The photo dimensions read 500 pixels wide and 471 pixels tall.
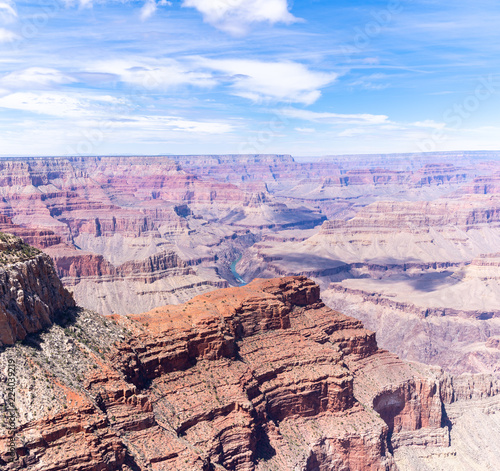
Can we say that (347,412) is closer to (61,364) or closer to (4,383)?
(61,364)

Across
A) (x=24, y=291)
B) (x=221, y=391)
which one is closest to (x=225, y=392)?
(x=221, y=391)

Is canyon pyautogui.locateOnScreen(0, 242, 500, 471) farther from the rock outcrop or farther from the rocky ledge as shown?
the rock outcrop

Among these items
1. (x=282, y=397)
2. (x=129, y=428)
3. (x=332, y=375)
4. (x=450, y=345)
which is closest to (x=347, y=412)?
(x=332, y=375)

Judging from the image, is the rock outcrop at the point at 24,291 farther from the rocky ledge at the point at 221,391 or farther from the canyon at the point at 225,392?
the rocky ledge at the point at 221,391

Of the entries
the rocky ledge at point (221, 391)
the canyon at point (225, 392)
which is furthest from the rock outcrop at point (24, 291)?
the rocky ledge at point (221, 391)

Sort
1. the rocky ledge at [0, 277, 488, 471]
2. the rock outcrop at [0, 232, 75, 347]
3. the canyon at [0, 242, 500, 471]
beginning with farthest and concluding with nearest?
the rock outcrop at [0, 232, 75, 347], the canyon at [0, 242, 500, 471], the rocky ledge at [0, 277, 488, 471]

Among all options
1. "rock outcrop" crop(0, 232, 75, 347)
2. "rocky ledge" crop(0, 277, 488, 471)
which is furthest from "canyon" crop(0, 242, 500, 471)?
"rock outcrop" crop(0, 232, 75, 347)

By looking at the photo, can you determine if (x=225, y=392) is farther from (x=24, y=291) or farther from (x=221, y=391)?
(x=24, y=291)
